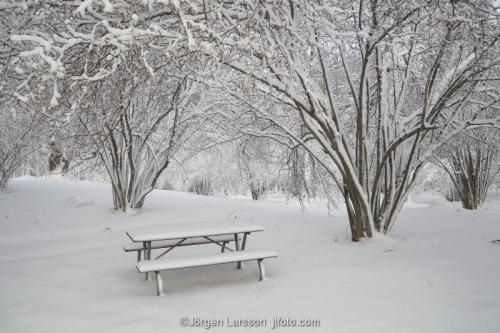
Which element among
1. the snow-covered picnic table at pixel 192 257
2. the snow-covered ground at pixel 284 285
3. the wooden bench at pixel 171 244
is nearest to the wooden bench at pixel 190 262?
the snow-covered picnic table at pixel 192 257

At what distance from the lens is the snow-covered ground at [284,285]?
134 inches

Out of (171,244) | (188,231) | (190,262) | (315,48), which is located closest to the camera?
(190,262)

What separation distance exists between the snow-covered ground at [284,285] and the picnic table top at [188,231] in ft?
1.97

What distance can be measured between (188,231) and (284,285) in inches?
49.9

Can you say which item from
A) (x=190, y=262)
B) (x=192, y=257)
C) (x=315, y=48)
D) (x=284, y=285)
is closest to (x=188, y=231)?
(x=192, y=257)

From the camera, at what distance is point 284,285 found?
14.5 feet

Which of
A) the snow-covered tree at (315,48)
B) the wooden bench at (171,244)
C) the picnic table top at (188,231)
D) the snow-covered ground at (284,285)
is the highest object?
the snow-covered tree at (315,48)

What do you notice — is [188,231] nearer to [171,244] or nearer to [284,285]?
[171,244]

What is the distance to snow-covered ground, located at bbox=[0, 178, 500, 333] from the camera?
3.40 m

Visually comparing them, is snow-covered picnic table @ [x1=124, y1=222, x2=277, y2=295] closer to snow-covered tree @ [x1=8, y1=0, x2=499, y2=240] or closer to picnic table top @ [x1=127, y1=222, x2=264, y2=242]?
picnic table top @ [x1=127, y1=222, x2=264, y2=242]

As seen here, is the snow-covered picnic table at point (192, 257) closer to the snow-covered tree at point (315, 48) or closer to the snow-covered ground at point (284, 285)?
the snow-covered ground at point (284, 285)

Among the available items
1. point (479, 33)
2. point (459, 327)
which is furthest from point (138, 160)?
point (459, 327)

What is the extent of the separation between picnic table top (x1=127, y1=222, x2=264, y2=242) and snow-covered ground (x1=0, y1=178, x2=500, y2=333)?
600mm

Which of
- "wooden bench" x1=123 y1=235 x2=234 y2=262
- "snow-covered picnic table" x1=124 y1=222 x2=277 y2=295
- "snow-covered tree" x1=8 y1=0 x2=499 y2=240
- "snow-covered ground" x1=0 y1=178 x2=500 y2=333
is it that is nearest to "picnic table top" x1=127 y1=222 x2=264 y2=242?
"snow-covered picnic table" x1=124 y1=222 x2=277 y2=295
